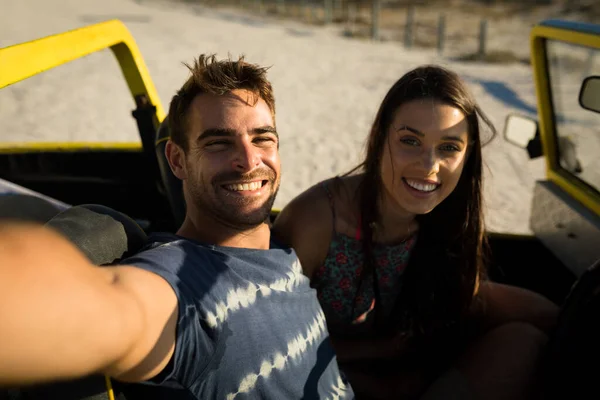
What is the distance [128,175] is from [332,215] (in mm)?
1472

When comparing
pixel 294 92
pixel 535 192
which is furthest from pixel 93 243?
pixel 294 92

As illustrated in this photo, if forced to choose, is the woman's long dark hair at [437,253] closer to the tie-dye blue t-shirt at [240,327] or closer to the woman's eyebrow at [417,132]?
the woman's eyebrow at [417,132]

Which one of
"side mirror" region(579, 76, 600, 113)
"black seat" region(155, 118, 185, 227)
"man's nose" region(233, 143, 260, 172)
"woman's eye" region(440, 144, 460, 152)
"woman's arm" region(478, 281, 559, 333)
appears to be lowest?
"woman's arm" region(478, 281, 559, 333)

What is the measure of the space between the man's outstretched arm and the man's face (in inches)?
22.2

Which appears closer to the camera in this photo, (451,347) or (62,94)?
(451,347)

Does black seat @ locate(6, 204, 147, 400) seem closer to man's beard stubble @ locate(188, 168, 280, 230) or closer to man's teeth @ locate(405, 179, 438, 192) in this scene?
man's beard stubble @ locate(188, 168, 280, 230)

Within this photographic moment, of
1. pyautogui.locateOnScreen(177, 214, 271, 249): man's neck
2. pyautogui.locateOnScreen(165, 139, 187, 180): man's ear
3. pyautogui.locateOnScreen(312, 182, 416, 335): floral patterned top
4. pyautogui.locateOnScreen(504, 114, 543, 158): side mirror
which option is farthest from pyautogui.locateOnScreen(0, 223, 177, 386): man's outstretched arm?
pyautogui.locateOnScreen(504, 114, 543, 158): side mirror

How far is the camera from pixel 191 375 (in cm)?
114

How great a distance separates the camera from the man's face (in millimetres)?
1461

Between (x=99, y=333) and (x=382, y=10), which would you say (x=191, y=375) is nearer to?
(x=99, y=333)

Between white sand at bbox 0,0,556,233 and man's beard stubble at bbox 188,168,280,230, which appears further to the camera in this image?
white sand at bbox 0,0,556,233

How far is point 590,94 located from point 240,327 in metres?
1.56

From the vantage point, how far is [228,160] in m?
1.47

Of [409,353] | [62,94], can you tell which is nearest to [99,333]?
[409,353]
